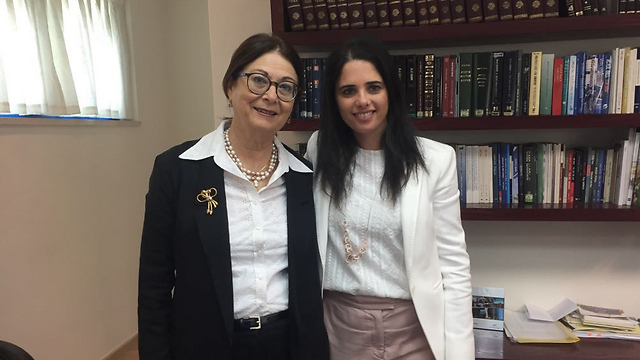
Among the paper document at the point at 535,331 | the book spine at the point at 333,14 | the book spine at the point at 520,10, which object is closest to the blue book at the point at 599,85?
the book spine at the point at 520,10

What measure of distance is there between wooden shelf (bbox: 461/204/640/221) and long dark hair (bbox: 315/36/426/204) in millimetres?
605

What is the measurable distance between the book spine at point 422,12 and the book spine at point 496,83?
310mm

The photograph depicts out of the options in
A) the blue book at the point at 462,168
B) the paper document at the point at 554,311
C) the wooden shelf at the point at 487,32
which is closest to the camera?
the wooden shelf at the point at 487,32

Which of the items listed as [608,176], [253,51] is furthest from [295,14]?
[608,176]

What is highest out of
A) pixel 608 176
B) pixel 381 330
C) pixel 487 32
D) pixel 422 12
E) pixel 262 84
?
pixel 422 12

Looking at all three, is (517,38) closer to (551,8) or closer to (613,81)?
(551,8)

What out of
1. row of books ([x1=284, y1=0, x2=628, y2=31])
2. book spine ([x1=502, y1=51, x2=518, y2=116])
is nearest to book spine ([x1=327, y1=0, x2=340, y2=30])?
row of books ([x1=284, y1=0, x2=628, y2=31])

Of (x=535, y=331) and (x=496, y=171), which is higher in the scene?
(x=496, y=171)

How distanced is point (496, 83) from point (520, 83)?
9 centimetres

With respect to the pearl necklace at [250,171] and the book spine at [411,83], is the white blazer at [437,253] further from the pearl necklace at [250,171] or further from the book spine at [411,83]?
the book spine at [411,83]

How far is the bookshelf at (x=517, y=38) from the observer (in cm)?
163

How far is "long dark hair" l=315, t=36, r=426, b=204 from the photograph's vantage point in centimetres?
128

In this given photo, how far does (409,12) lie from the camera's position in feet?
5.67

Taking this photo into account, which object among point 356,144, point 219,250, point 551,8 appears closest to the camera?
point 219,250
